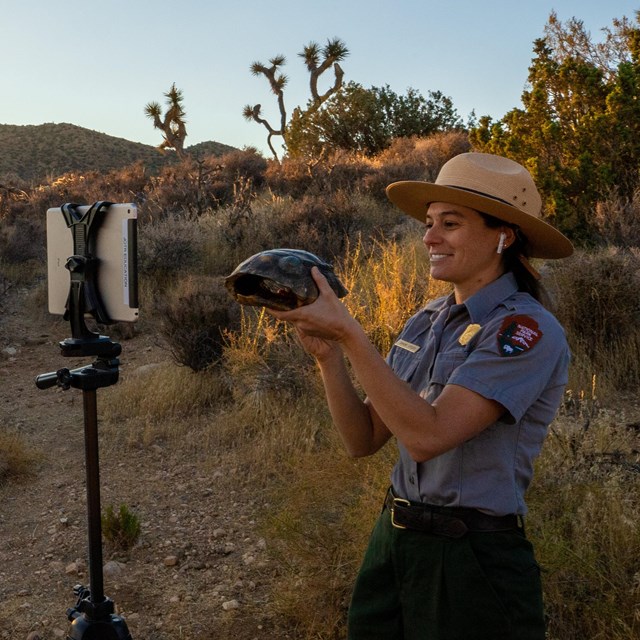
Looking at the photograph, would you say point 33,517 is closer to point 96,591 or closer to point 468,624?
point 96,591

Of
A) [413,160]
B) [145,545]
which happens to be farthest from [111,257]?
[413,160]

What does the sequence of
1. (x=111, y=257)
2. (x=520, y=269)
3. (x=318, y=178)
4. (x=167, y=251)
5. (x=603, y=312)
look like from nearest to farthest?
1. (x=520, y=269)
2. (x=111, y=257)
3. (x=603, y=312)
4. (x=167, y=251)
5. (x=318, y=178)

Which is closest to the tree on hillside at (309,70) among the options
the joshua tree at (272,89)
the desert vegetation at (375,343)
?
the joshua tree at (272,89)

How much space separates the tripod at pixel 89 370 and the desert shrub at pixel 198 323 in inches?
158

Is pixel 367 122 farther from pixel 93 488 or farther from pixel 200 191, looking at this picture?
pixel 93 488

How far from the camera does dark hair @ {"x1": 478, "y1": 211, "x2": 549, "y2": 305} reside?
74.2 inches

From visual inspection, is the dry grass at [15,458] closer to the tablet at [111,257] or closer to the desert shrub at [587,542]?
the tablet at [111,257]

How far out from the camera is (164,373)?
7.00 metres

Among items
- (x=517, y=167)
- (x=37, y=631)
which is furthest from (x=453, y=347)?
(x=37, y=631)

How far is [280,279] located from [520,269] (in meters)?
0.67

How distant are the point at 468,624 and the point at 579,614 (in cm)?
134

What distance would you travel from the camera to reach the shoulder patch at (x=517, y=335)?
164cm

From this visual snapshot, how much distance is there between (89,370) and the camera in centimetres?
264

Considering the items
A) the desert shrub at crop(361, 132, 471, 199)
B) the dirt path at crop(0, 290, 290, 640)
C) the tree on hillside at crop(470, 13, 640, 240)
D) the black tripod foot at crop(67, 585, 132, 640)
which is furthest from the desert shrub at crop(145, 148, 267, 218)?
the black tripod foot at crop(67, 585, 132, 640)
